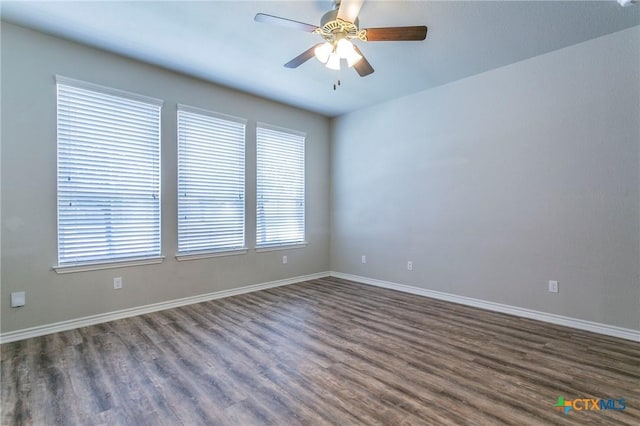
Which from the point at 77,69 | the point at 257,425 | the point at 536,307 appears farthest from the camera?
the point at 536,307

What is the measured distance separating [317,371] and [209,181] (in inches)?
111

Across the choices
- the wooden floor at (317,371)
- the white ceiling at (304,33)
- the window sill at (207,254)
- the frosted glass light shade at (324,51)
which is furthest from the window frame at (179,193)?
the frosted glass light shade at (324,51)

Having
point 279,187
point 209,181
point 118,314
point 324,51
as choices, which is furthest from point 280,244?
point 324,51

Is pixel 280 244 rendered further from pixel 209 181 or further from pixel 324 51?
pixel 324 51

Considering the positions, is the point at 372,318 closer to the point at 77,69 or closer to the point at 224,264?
the point at 224,264

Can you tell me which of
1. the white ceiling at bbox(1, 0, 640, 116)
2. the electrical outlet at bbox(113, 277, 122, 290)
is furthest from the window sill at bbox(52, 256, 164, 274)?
the white ceiling at bbox(1, 0, 640, 116)

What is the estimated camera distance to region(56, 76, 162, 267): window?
3.08m

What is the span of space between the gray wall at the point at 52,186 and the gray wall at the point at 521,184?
2473 millimetres

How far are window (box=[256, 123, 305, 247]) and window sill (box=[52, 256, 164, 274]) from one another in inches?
58.1

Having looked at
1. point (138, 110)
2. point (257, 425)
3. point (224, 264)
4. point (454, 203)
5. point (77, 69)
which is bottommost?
point (257, 425)

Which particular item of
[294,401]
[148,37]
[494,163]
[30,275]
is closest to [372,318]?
[294,401]

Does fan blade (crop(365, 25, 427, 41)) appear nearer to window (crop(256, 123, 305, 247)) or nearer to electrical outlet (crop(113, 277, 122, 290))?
window (crop(256, 123, 305, 247))

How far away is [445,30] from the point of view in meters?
2.84

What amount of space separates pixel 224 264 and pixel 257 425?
2765mm
